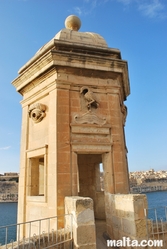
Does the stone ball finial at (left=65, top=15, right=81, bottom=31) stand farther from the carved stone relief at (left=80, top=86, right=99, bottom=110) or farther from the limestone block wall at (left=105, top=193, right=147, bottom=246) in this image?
the limestone block wall at (left=105, top=193, right=147, bottom=246)

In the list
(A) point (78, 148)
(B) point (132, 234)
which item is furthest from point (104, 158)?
(B) point (132, 234)

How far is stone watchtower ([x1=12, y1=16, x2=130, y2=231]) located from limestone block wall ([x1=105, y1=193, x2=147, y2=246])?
1.05m

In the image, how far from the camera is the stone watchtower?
5.83 m

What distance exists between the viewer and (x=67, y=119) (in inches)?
244

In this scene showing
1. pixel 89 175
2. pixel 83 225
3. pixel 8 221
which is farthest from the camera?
pixel 8 221

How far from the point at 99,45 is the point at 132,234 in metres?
6.21

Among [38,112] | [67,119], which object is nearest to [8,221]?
[38,112]

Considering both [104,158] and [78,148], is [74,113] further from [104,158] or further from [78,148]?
[104,158]

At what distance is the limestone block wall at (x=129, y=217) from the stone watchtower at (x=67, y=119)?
1052 millimetres

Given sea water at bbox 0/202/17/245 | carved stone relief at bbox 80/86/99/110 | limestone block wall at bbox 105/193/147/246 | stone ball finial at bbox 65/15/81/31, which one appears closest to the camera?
limestone block wall at bbox 105/193/147/246

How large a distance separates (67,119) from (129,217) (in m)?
3.25

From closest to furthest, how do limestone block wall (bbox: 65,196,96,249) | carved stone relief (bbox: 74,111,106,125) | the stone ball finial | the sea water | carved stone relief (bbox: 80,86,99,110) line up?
limestone block wall (bbox: 65,196,96,249), carved stone relief (bbox: 74,111,106,125), carved stone relief (bbox: 80,86,99,110), the stone ball finial, the sea water

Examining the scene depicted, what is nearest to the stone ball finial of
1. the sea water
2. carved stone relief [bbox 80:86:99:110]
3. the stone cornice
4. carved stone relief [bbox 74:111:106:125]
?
the stone cornice

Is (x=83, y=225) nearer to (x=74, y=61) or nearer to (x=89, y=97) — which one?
(x=89, y=97)
